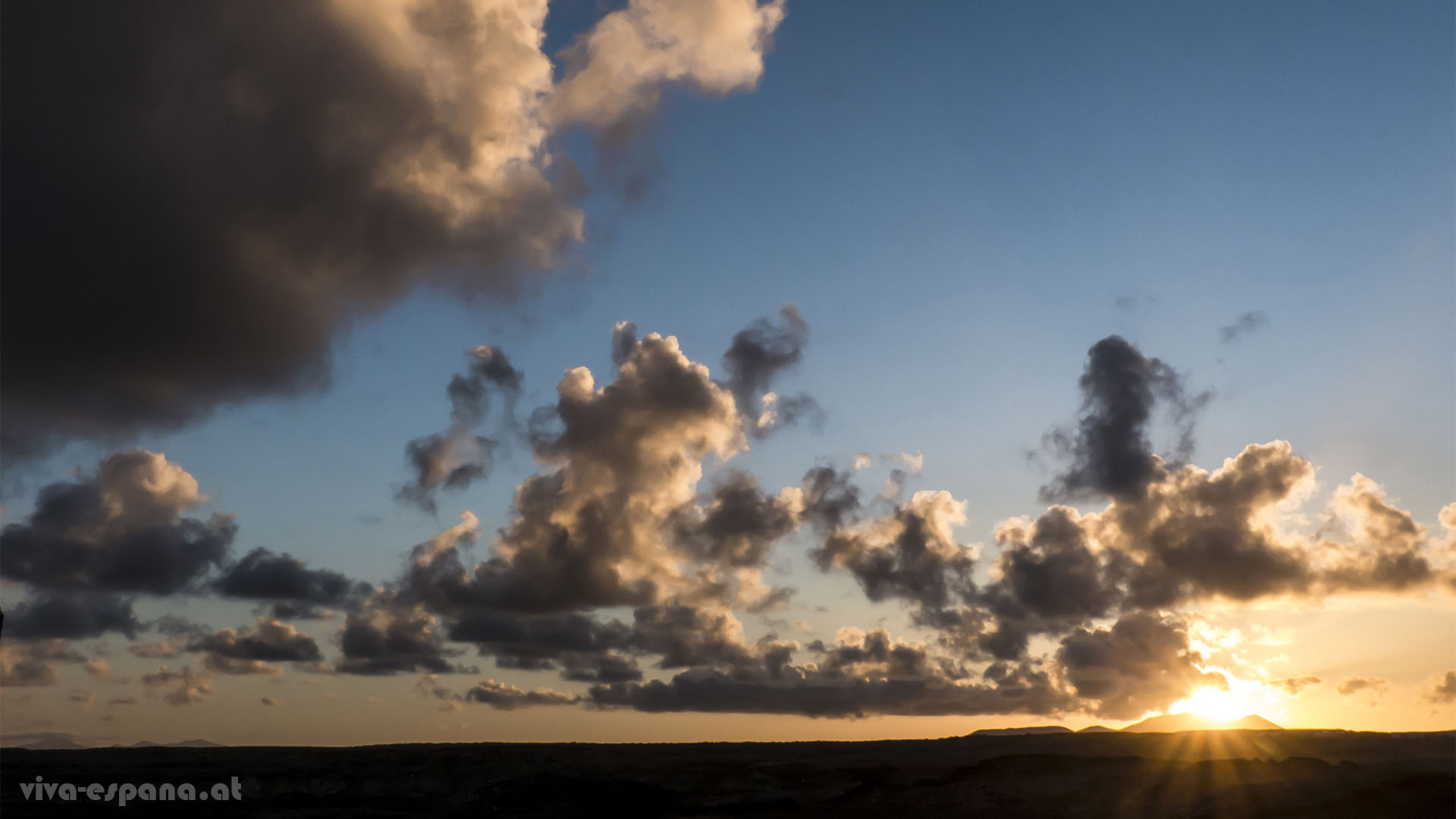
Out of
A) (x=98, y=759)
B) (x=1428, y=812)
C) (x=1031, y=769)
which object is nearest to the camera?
(x=1428, y=812)

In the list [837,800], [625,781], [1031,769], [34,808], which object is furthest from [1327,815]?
[34,808]

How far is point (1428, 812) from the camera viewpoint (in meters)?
33.2

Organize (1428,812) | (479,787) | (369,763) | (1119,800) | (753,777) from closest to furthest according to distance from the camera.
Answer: (1428,812) < (1119,800) < (753,777) < (479,787) < (369,763)

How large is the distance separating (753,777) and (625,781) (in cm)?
604

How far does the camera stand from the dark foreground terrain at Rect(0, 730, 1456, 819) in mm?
35406

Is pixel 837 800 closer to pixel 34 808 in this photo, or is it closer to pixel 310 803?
pixel 310 803

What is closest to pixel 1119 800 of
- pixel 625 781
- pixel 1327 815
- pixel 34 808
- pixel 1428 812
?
pixel 1327 815

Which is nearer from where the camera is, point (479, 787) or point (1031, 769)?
point (1031, 769)

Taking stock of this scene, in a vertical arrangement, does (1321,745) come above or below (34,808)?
above

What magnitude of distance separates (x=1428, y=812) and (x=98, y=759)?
7320 centimetres

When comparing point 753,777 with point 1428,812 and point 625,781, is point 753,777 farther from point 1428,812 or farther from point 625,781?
point 1428,812

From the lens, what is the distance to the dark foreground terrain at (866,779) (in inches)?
1394

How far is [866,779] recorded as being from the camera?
137 feet

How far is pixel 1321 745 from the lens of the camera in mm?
40500
